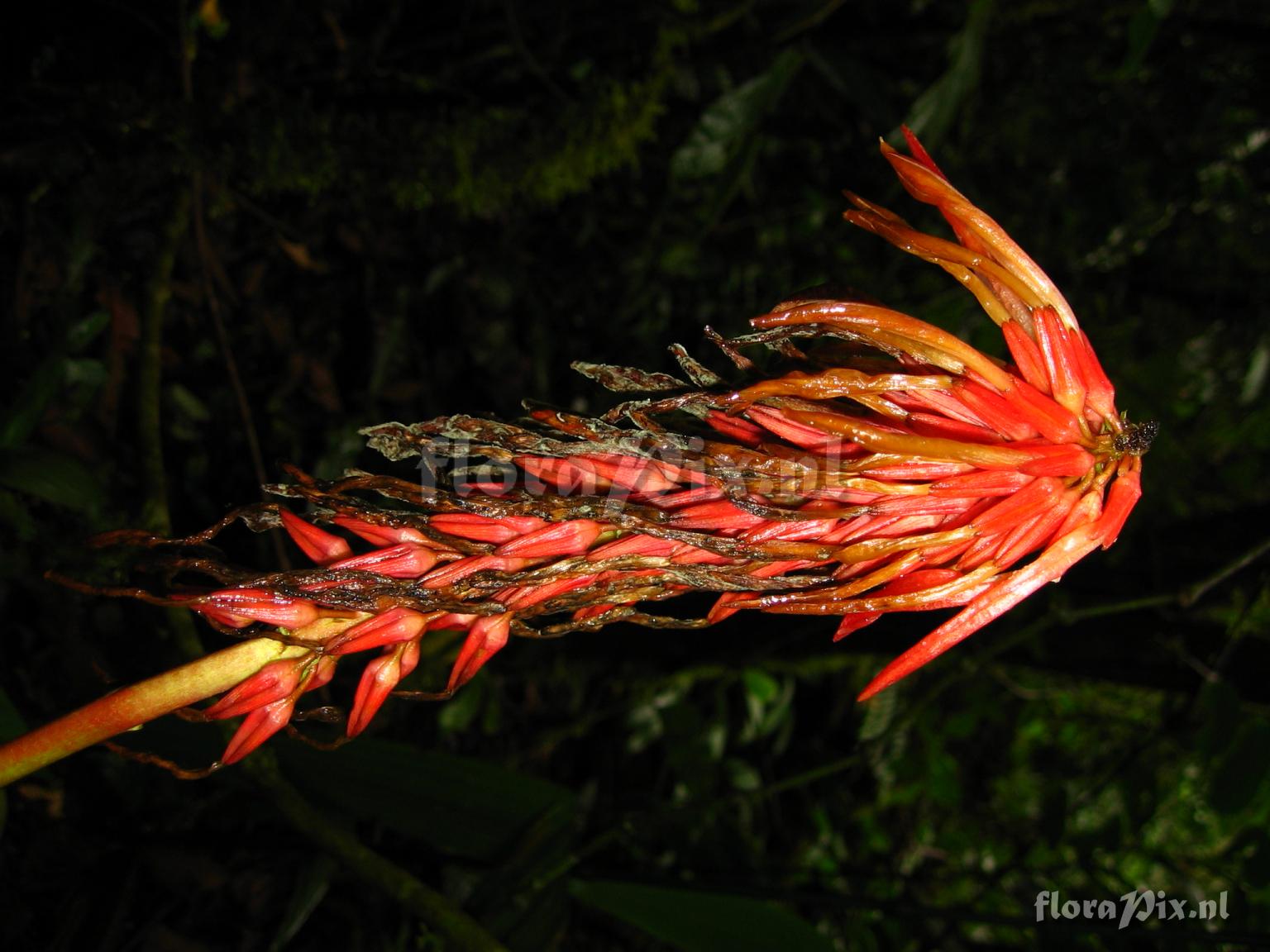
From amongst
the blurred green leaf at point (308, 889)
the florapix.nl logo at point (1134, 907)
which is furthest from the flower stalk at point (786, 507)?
the florapix.nl logo at point (1134, 907)

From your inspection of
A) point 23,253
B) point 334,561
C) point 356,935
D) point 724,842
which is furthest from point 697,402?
point 724,842

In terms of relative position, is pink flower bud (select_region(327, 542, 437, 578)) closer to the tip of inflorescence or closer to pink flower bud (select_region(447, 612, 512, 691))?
pink flower bud (select_region(447, 612, 512, 691))

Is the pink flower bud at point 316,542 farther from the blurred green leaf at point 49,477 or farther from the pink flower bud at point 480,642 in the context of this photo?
the blurred green leaf at point 49,477

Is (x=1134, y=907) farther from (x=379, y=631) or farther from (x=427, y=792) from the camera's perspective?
(x=379, y=631)

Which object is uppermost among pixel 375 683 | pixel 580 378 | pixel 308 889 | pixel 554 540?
pixel 580 378

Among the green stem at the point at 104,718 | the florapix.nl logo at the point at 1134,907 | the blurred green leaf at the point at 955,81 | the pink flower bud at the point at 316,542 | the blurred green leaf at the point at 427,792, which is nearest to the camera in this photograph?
the green stem at the point at 104,718

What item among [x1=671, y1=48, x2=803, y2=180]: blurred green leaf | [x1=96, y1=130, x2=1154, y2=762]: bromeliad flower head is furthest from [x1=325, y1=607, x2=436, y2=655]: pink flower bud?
[x1=671, y1=48, x2=803, y2=180]: blurred green leaf

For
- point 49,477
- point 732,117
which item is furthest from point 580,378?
point 49,477
